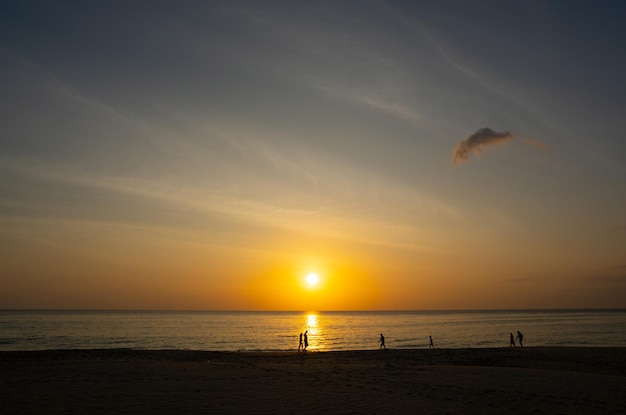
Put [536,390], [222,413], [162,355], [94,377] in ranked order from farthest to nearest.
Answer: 1. [162,355]
2. [94,377]
3. [536,390]
4. [222,413]

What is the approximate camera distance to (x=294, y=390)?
56.2 ft

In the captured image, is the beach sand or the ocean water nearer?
the beach sand

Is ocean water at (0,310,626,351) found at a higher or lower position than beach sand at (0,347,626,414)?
lower

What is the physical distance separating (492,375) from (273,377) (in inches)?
418

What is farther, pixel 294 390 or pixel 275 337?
pixel 275 337

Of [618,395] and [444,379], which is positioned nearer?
[618,395]

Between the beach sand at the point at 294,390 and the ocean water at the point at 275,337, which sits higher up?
the beach sand at the point at 294,390

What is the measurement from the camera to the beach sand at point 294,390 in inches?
559

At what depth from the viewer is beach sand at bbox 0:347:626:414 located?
14.2m

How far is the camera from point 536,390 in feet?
56.3

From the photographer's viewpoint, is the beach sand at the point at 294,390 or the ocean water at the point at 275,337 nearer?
the beach sand at the point at 294,390

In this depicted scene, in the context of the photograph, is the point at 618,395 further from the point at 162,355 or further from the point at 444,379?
the point at 162,355

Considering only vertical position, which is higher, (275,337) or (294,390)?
(294,390)

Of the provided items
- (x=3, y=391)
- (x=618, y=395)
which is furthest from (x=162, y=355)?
(x=618, y=395)
